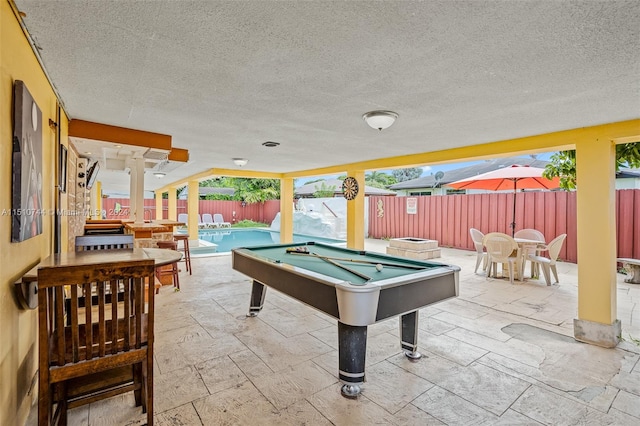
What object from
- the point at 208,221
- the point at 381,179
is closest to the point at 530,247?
the point at 208,221

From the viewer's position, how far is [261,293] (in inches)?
151

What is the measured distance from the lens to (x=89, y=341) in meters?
1.66

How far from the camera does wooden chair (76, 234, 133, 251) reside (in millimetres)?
3113

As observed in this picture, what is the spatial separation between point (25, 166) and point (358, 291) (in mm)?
2035

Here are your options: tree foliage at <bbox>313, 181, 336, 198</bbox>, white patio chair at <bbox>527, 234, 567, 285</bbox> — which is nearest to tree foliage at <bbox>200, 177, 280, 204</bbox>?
tree foliage at <bbox>313, 181, 336, 198</bbox>

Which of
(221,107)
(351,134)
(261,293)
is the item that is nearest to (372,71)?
(221,107)

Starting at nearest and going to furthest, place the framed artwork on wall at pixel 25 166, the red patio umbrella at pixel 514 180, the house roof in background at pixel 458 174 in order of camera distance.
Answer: the framed artwork on wall at pixel 25 166
the red patio umbrella at pixel 514 180
the house roof in background at pixel 458 174

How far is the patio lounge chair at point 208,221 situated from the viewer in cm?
1729

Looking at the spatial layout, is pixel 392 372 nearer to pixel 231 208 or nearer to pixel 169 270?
pixel 169 270

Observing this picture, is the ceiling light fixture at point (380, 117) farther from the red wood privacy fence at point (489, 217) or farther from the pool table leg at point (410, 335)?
the red wood privacy fence at point (489, 217)

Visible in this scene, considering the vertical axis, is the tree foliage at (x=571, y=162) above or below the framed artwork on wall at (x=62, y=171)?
above

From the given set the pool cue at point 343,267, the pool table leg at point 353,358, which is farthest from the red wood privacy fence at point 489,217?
the pool table leg at point 353,358

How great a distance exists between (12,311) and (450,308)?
4.26m

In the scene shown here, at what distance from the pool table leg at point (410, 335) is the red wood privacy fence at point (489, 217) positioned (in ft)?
20.6
